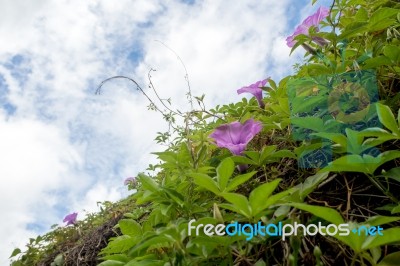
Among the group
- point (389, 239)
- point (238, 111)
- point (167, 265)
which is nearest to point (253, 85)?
point (238, 111)

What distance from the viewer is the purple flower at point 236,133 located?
0.98 metres

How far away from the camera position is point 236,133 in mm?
995

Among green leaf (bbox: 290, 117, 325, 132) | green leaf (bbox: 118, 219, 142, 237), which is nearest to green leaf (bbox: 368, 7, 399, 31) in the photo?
green leaf (bbox: 290, 117, 325, 132)

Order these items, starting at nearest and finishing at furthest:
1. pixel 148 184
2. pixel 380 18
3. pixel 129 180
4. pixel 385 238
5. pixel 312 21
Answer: pixel 385 238, pixel 148 184, pixel 380 18, pixel 312 21, pixel 129 180

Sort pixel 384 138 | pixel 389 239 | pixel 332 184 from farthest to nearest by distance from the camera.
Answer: pixel 332 184
pixel 384 138
pixel 389 239

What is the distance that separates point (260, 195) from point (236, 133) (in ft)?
1.29

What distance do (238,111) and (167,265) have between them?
2.77ft

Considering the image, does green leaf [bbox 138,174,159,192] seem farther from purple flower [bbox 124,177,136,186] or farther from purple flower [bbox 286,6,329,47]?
purple flower [bbox 124,177,136,186]

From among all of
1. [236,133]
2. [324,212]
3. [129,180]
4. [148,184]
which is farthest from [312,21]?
[129,180]

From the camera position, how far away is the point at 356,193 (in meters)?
0.78

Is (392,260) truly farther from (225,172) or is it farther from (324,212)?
(225,172)

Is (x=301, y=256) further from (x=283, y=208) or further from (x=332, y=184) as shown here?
(x=332, y=184)

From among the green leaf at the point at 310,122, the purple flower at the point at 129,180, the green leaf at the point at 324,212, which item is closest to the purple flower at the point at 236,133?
the green leaf at the point at 310,122

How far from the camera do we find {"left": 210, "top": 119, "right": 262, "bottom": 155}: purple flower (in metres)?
0.98
